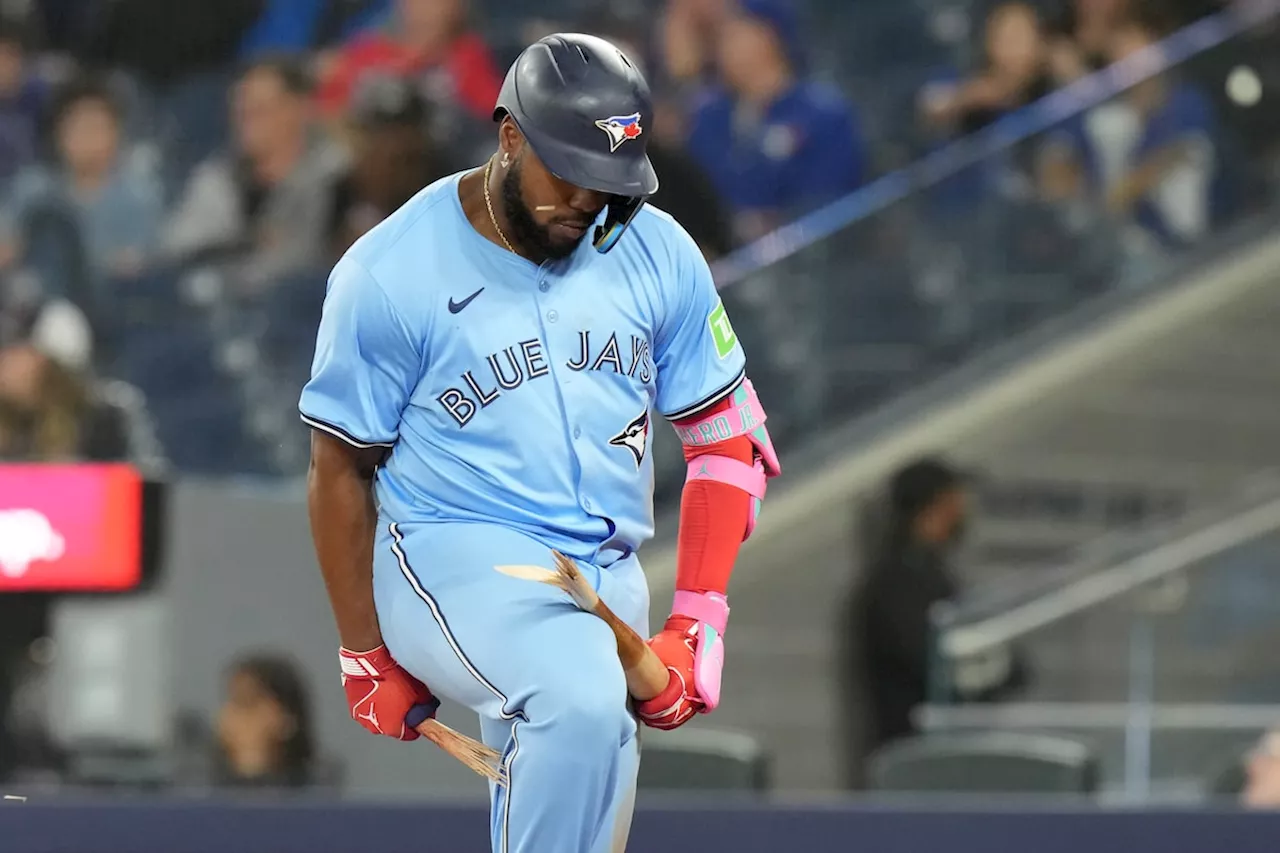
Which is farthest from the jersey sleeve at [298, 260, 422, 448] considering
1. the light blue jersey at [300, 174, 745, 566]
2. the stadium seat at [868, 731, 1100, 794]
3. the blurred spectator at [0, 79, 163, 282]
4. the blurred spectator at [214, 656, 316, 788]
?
the blurred spectator at [0, 79, 163, 282]

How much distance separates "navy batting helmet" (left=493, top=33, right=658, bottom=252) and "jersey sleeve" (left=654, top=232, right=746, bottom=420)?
0.63 ft

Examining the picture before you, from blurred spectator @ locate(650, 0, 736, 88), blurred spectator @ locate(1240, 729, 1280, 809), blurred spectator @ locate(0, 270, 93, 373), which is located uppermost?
blurred spectator @ locate(650, 0, 736, 88)

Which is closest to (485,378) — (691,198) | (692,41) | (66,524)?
(66,524)

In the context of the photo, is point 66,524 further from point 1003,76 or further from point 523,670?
point 1003,76

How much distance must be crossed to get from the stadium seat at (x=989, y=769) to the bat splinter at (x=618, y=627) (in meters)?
2.28

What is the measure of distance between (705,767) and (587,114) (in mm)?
2660

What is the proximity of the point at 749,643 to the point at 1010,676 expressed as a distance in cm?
140

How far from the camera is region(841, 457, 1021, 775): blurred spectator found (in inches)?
255

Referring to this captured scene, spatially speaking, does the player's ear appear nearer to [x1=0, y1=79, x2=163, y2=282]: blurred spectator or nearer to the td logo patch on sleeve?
the td logo patch on sleeve

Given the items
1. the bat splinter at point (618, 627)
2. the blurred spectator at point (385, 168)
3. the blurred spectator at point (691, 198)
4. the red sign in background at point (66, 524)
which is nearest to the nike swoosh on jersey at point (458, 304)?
the bat splinter at point (618, 627)

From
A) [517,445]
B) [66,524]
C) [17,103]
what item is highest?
[17,103]

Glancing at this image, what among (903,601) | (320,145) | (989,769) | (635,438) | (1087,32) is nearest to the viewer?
(635,438)

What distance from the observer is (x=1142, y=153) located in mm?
Result: 7336

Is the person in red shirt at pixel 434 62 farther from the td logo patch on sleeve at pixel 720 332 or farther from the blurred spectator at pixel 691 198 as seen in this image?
the td logo patch on sleeve at pixel 720 332
